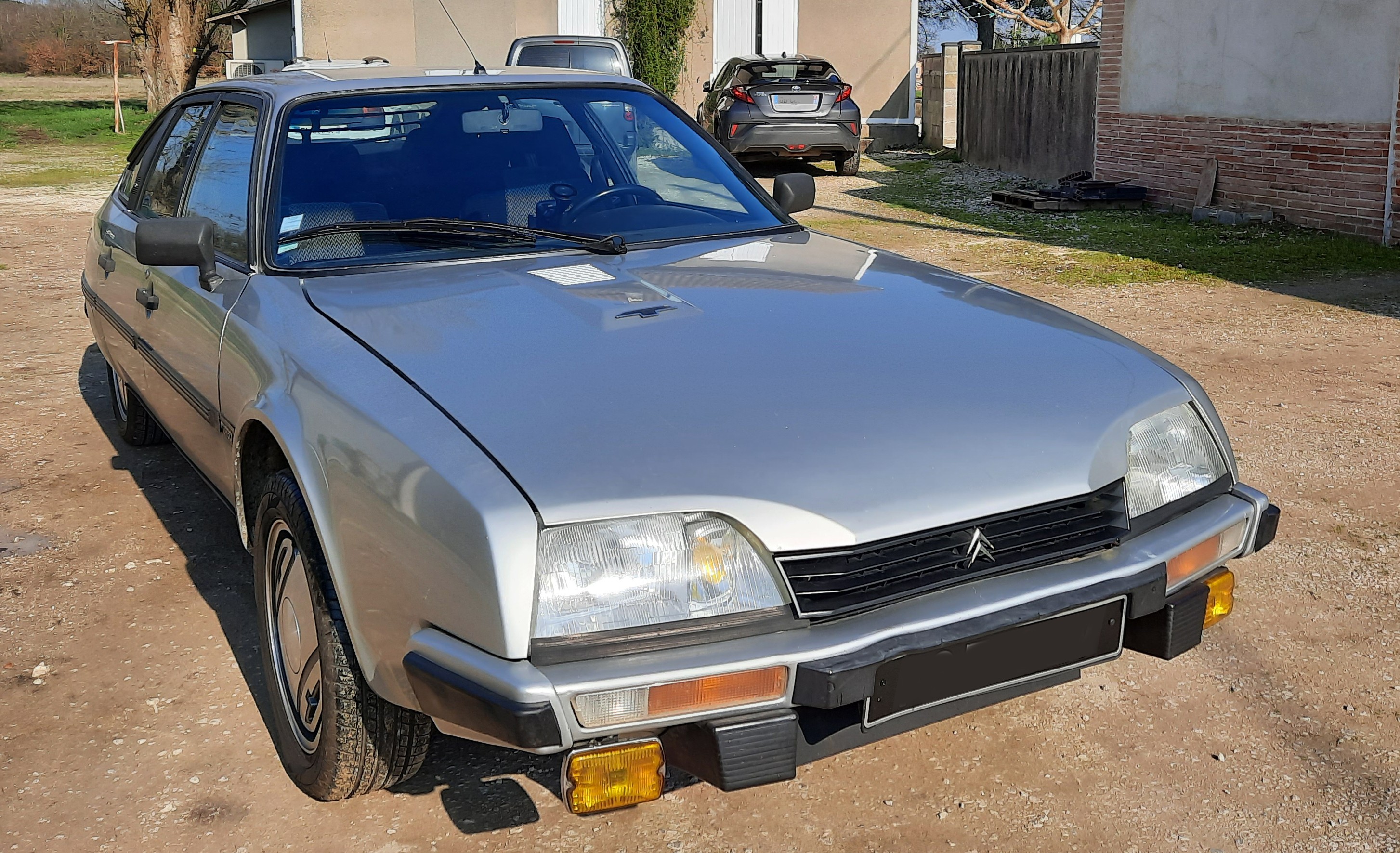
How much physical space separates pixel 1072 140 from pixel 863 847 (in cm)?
1336

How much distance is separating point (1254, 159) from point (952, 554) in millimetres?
10192

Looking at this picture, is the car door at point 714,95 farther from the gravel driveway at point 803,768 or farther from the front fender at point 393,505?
the front fender at point 393,505

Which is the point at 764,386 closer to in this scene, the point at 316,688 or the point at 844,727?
the point at 844,727

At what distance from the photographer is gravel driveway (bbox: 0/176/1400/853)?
8.59 ft

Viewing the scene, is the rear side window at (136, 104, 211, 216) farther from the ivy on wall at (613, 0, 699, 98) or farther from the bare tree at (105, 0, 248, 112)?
the bare tree at (105, 0, 248, 112)

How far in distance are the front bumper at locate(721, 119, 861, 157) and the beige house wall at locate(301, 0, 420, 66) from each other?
22.7 feet

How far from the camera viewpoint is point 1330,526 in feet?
13.8

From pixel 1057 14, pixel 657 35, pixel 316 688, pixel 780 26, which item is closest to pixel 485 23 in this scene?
pixel 657 35

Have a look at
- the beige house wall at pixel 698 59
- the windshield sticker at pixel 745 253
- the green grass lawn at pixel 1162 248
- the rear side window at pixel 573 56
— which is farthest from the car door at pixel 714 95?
the windshield sticker at pixel 745 253

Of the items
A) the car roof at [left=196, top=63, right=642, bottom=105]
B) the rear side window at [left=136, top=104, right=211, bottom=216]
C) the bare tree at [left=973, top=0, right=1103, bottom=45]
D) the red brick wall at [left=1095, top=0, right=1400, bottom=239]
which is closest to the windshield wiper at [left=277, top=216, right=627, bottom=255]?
the car roof at [left=196, top=63, right=642, bottom=105]

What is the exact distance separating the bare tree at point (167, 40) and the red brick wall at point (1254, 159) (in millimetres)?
23531

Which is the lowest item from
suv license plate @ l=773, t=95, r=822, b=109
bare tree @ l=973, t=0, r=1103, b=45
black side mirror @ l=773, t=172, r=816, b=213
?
black side mirror @ l=773, t=172, r=816, b=213

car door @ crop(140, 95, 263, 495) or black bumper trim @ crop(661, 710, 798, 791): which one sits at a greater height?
car door @ crop(140, 95, 263, 495)

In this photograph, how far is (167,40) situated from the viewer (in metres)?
30.6
